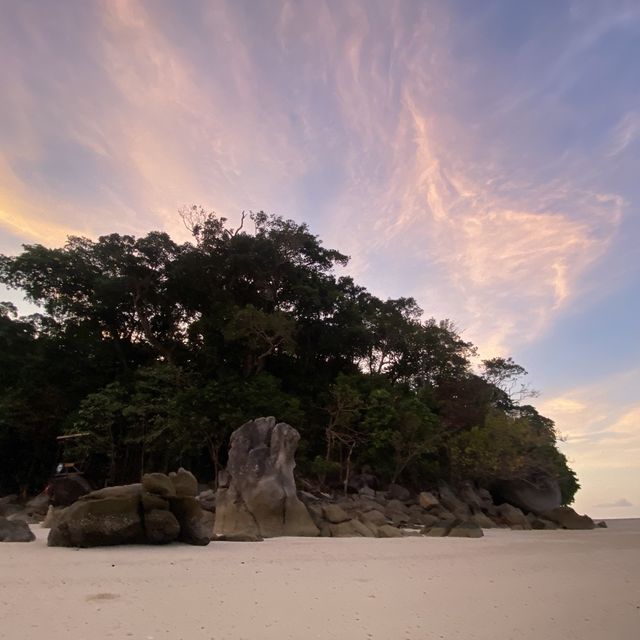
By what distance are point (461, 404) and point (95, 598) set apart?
27.3 meters

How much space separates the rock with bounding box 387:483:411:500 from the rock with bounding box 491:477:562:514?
6790 mm

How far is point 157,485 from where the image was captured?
9.28 metres

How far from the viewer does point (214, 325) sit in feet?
83.6

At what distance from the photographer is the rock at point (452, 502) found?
22516 mm

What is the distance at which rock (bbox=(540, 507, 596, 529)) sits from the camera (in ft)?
71.9

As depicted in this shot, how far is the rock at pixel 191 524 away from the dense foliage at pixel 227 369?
12580 millimetres

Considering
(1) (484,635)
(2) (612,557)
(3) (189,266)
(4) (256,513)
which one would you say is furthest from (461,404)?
(1) (484,635)

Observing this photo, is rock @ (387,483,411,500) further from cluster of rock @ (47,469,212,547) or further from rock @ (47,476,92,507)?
cluster of rock @ (47,469,212,547)

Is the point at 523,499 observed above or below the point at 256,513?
above

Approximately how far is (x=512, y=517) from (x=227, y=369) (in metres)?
15.0

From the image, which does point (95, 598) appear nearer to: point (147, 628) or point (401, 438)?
point (147, 628)

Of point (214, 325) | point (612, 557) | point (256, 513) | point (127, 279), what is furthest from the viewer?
point (127, 279)

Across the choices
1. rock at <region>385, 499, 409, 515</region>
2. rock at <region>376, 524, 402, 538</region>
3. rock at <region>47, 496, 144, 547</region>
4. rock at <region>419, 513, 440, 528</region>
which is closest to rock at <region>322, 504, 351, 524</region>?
rock at <region>376, 524, 402, 538</region>

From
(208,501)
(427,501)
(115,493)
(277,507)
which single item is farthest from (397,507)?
(115,493)
